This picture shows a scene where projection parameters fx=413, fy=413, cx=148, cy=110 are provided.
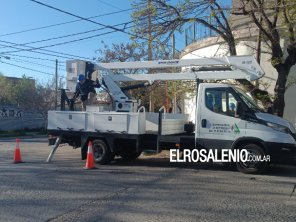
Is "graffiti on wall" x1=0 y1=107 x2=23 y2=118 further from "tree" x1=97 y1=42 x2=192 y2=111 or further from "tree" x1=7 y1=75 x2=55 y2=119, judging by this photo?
"tree" x1=97 y1=42 x2=192 y2=111

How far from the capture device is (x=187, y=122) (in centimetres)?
1355

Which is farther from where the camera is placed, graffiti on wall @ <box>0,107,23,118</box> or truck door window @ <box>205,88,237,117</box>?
graffiti on wall @ <box>0,107,23,118</box>

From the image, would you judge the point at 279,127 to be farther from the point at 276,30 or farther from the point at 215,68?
the point at 276,30

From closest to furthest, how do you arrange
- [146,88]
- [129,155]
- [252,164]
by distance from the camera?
[252,164] < [129,155] < [146,88]

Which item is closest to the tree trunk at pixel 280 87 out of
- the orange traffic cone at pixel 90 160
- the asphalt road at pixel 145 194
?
the asphalt road at pixel 145 194

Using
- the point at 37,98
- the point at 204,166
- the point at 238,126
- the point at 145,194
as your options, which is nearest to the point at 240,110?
the point at 238,126

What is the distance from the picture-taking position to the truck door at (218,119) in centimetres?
1127

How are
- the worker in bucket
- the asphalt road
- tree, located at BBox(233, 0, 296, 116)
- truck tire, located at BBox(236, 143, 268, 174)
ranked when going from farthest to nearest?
1. the worker in bucket
2. tree, located at BBox(233, 0, 296, 116)
3. truck tire, located at BBox(236, 143, 268, 174)
4. the asphalt road

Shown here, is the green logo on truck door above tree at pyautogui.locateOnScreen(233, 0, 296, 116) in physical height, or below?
below

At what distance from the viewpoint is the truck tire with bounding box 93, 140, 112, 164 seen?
12875 millimetres

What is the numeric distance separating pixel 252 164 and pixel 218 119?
1.52 meters

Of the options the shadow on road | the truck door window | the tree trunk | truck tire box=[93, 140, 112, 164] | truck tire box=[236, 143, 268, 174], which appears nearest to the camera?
truck tire box=[236, 143, 268, 174]

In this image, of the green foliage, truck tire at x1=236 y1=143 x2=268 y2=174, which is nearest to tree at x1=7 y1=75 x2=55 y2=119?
the green foliage

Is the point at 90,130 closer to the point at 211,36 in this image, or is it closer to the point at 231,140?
the point at 231,140
